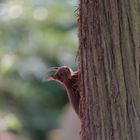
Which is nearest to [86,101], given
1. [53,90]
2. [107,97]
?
[107,97]

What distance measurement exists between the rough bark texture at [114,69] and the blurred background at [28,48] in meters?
3.07

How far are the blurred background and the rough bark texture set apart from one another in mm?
3074

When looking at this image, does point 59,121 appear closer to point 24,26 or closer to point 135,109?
point 24,26

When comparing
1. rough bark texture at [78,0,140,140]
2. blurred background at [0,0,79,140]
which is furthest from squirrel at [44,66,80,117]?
blurred background at [0,0,79,140]

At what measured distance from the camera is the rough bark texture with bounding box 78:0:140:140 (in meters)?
2.41

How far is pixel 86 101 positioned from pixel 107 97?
132mm

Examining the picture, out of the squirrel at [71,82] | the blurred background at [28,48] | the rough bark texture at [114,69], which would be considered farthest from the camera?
the blurred background at [28,48]

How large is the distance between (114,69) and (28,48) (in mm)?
3993

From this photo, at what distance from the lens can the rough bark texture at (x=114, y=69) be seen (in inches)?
95.0

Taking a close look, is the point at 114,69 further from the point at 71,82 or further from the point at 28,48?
the point at 28,48

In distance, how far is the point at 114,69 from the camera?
2.43 meters

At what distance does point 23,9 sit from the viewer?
5863 mm

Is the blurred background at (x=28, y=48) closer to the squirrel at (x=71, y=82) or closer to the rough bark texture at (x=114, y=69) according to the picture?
the squirrel at (x=71, y=82)

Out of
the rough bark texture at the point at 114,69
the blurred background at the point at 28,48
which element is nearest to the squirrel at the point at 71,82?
Result: the rough bark texture at the point at 114,69
